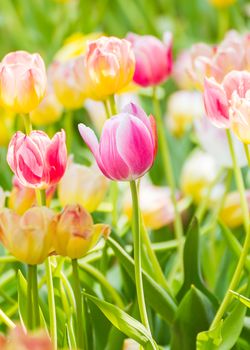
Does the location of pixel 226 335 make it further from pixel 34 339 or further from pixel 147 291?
pixel 34 339

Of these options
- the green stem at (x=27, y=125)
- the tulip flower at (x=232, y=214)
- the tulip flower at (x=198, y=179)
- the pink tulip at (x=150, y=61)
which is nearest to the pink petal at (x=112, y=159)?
the green stem at (x=27, y=125)

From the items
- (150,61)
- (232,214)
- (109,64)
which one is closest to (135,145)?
(109,64)

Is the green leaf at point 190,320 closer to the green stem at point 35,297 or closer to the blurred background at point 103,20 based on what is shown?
the green stem at point 35,297

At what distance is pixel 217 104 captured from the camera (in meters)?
0.66

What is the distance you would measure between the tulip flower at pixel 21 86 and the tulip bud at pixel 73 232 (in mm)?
120

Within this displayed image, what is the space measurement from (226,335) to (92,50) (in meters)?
0.25

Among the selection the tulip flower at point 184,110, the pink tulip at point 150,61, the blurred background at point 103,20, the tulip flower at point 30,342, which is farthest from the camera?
the blurred background at point 103,20

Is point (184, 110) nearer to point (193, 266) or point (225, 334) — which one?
point (193, 266)

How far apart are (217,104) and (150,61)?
0.79 ft

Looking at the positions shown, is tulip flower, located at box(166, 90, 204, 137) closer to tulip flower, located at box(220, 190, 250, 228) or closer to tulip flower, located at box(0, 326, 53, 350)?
tulip flower, located at box(220, 190, 250, 228)

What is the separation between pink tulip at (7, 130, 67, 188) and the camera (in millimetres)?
621

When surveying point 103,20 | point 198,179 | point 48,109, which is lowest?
point 198,179

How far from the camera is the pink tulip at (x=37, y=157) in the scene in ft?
2.04

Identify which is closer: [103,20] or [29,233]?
[29,233]
